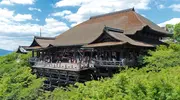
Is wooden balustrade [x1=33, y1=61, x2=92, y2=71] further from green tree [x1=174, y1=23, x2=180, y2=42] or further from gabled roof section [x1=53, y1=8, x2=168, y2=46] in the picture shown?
green tree [x1=174, y1=23, x2=180, y2=42]

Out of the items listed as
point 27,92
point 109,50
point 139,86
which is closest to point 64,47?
point 109,50

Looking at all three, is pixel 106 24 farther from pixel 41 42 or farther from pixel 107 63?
pixel 41 42

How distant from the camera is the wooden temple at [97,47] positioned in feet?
81.8

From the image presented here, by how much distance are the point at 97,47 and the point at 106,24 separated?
24.9 ft

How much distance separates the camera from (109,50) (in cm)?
2547

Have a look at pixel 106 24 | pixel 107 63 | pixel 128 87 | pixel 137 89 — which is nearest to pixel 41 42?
pixel 106 24

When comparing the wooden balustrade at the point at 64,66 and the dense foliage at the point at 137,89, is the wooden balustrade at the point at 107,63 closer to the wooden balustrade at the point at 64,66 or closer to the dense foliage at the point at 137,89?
the wooden balustrade at the point at 64,66

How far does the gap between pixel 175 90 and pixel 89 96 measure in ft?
17.1

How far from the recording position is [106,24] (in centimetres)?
3275

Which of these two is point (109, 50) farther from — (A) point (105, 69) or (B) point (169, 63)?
(B) point (169, 63)

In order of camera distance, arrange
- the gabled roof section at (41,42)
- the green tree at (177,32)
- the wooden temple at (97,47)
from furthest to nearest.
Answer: the green tree at (177,32), the gabled roof section at (41,42), the wooden temple at (97,47)

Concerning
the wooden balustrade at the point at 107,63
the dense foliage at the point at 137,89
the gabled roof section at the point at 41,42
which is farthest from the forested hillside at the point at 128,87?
the gabled roof section at the point at 41,42

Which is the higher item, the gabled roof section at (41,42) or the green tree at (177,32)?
the green tree at (177,32)

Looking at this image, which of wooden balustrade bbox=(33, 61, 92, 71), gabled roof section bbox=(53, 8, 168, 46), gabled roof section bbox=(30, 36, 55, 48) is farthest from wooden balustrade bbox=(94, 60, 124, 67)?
gabled roof section bbox=(30, 36, 55, 48)
